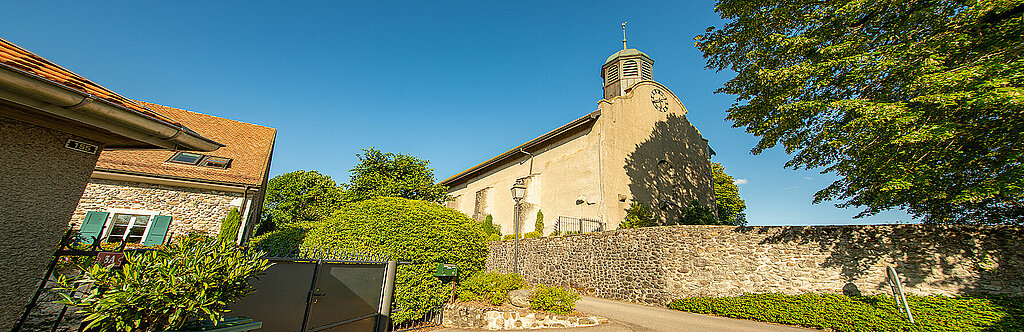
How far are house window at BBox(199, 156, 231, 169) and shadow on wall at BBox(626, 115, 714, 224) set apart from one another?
18.4 m

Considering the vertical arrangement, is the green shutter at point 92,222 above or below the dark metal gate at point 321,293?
above

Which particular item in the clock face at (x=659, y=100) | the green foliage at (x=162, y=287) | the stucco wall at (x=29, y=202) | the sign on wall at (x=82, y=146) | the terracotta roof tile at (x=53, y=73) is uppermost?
the clock face at (x=659, y=100)

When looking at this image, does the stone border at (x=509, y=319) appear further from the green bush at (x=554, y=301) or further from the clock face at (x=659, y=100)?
the clock face at (x=659, y=100)

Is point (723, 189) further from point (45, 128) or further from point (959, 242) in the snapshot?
point (45, 128)

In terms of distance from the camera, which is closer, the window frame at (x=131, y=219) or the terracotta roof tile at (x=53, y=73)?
the terracotta roof tile at (x=53, y=73)

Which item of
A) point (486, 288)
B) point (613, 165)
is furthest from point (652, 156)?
point (486, 288)

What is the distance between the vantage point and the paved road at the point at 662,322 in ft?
26.4

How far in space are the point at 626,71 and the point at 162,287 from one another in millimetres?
24317

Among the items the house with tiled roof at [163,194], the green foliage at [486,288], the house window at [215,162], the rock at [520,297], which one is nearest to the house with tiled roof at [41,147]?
the green foliage at [486,288]

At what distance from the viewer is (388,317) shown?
23.6 ft

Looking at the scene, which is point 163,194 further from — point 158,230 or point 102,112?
point 102,112

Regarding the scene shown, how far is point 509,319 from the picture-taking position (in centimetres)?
810

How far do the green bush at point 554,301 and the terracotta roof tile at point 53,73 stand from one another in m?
7.26

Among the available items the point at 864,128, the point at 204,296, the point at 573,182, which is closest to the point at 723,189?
the point at 573,182
